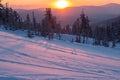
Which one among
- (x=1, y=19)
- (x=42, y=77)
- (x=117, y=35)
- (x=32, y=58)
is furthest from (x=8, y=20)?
(x=42, y=77)

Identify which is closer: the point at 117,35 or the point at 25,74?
the point at 25,74

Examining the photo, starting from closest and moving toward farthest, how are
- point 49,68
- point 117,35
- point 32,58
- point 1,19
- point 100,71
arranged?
point 49,68 → point 100,71 → point 32,58 → point 1,19 → point 117,35

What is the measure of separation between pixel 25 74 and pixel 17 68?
0.96 m

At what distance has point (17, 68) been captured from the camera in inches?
464

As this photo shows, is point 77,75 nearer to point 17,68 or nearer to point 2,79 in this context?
point 17,68

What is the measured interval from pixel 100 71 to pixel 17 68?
14.2 ft

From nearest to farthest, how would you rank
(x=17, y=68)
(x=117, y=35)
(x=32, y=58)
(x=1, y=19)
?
(x=17, y=68) < (x=32, y=58) < (x=1, y=19) < (x=117, y=35)

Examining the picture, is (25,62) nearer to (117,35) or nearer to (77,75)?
(77,75)

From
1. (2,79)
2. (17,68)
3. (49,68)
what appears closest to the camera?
(2,79)

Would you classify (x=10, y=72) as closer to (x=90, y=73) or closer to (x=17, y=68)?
(x=17, y=68)

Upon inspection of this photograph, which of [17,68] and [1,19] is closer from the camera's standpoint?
[17,68]

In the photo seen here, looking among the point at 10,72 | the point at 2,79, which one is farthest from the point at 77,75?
the point at 2,79

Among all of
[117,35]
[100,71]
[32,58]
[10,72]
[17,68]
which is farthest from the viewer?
[117,35]

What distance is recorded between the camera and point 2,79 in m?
9.67
